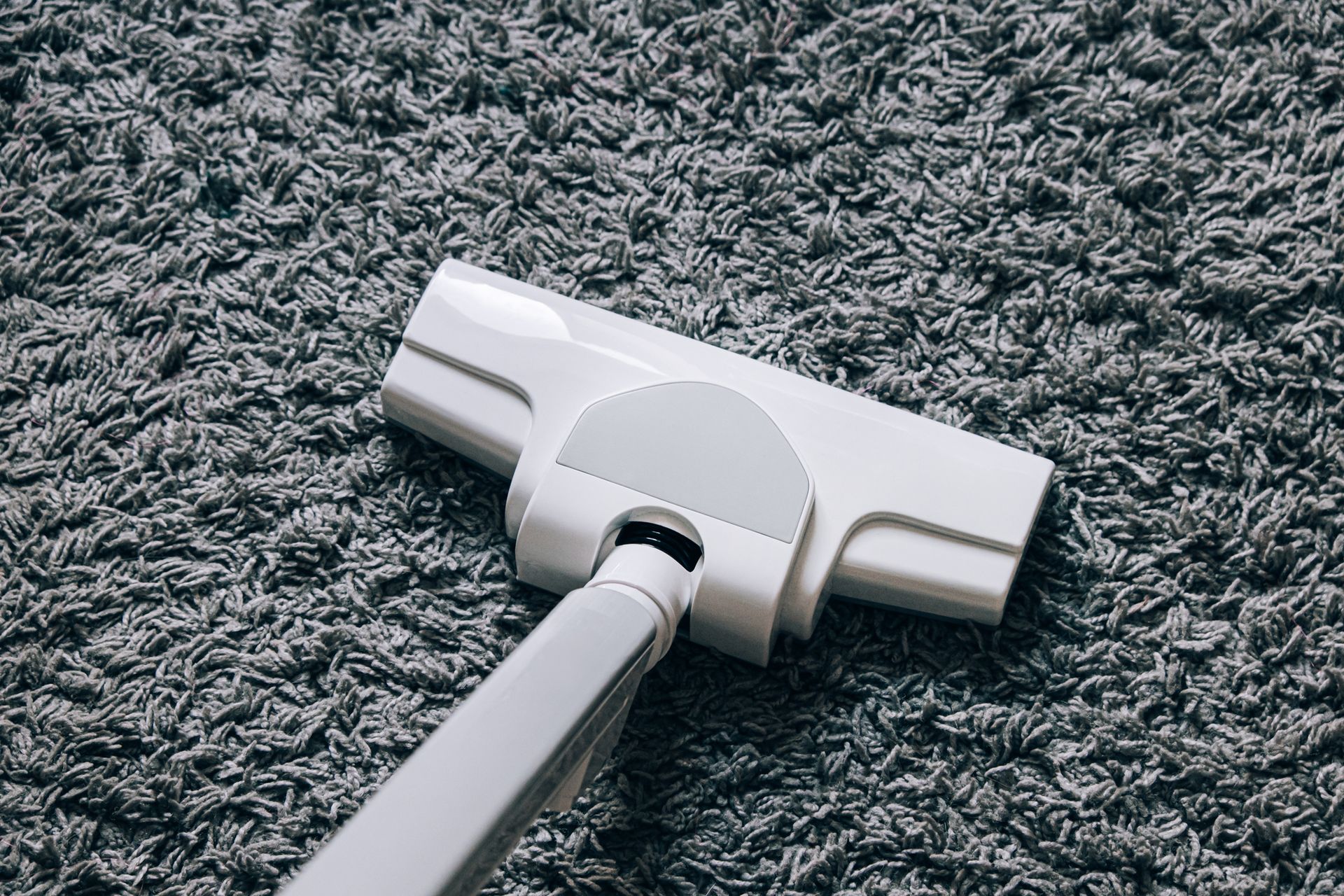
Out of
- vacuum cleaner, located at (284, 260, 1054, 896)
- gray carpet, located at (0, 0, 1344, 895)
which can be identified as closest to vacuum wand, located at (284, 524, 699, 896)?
vacuum cleaner, located at (284, 260, 1054, 896)

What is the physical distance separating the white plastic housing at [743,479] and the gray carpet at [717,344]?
1.4 inches

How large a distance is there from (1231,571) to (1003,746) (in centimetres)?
20

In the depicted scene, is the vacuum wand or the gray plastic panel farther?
the gray plastic panel

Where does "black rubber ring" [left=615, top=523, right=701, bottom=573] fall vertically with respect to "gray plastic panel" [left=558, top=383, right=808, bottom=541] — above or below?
below

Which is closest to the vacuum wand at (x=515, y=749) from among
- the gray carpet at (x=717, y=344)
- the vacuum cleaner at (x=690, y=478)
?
the vacuum cleaner at (x=690, y=478)

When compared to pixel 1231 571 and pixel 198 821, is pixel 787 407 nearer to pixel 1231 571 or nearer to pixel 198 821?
pixel 1231 571

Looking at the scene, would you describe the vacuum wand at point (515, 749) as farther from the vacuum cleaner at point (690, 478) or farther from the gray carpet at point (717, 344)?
the gray carpet at point (717, 344)

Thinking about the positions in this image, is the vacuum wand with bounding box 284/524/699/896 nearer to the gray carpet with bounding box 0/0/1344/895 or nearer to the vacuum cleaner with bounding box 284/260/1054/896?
the vacuum cleaner with bounding box 284/260/1054/896

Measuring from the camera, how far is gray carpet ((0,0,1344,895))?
2.26ft

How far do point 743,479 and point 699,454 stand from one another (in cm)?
3

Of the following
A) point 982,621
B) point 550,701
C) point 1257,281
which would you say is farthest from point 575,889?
point 1257,281

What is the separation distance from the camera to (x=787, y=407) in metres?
0.71

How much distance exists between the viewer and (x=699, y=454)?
0.69 meters

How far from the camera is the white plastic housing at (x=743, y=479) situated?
68 cm
